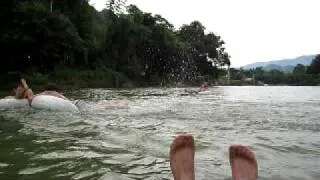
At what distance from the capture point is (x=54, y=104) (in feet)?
37.2

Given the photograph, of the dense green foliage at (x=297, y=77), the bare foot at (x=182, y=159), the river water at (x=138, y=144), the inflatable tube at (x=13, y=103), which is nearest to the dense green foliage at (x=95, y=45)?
the inflatable tube at (x=13, y=103)

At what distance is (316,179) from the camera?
14.8 feet

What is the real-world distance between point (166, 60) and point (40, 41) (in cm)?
2356

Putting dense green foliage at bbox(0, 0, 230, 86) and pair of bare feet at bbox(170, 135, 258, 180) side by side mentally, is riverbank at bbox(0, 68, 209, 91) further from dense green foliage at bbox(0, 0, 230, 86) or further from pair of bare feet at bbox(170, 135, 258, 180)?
pair of bare feet at bbox(170, 135, 258, 180)

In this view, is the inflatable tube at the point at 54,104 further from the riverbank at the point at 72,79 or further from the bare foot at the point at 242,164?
the riverbank at the point at 72,79

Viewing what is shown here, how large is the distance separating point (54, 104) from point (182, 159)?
27.1 ft

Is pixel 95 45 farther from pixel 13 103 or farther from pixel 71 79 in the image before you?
pixel 13 103

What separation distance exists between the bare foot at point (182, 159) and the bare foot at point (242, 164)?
0.33 metres

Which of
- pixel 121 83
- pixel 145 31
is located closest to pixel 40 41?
pixel 121 83

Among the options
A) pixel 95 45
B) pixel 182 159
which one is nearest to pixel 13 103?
pixel 182 159

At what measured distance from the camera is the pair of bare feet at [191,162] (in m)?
3.47

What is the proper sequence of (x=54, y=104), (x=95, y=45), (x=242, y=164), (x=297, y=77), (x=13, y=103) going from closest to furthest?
(x=242, y=164), (x=54, y=104), (x=13, y=103), (x=95, y=45), (x=297, y=77)

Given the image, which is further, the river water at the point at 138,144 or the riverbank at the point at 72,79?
the riverbank at the point at 72,79

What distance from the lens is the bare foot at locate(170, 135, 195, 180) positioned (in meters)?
3.50
